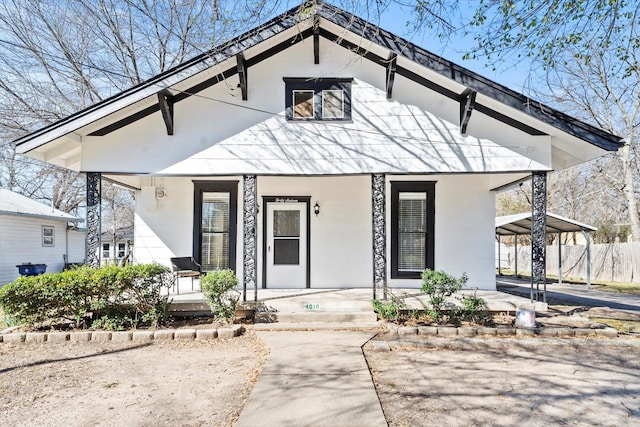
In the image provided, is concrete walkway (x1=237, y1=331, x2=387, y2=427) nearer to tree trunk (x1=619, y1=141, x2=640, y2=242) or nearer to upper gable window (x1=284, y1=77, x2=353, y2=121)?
upper gable window (x1=284, y1=77, x2=353, y2=121)

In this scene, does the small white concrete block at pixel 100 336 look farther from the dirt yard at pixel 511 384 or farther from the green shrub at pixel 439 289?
the green shrub at pixel 439 289

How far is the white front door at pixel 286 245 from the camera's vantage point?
938 centimetres

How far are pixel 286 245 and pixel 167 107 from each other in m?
3.93

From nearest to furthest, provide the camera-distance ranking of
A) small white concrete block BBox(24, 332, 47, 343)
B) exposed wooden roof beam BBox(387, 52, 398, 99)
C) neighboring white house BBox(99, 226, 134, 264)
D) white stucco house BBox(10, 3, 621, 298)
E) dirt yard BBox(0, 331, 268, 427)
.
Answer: dirt yard BBox(0, 331, 268, 427) → small white concrete block BBox(24, 332, 47, 343) → white stucco house BBox(10, 3, 621, 298) → exposed wooden roof beam BBox(387, 52, 398, 99) → neighboring white house BBox(99, 226, 134, 264)

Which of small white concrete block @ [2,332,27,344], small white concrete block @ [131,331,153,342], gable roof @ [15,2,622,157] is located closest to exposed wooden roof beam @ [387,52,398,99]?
gable roof @ [15,2,622,157]

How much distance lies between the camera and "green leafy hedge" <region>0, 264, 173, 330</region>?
637 centimetres

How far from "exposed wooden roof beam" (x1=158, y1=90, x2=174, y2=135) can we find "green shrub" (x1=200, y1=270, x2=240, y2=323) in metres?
2.82

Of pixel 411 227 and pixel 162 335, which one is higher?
pixel 411 227

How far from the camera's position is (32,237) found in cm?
1641

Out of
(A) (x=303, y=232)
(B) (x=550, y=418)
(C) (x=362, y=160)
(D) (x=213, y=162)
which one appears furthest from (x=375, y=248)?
(B) (x=550, y=418)

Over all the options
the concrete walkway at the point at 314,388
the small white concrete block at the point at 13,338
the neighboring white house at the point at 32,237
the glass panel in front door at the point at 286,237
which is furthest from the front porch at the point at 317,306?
the neighboring white house at the point at 32,237

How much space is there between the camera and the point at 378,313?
7.34 m

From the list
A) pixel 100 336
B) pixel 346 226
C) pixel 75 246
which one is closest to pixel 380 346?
pixel 346 226

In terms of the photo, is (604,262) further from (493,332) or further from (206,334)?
(206,334)
